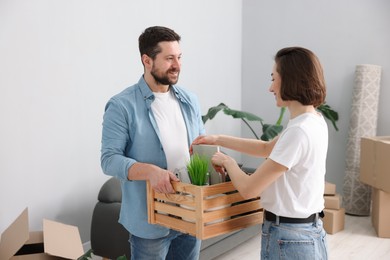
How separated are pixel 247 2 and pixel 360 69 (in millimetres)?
1475

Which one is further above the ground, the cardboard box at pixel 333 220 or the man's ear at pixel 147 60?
the man's ear at pixel 147 60

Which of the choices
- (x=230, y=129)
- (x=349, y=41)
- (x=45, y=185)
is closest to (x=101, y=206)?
(x=45, y=185)

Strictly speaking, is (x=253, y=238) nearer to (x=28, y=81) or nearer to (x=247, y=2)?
(x=28, y=81)

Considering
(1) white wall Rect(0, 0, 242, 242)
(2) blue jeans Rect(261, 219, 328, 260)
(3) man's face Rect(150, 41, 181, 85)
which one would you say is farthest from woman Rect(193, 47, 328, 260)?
(1) white wall Rect(0, 0, 242, 242)

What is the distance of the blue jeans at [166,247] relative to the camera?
178 cm

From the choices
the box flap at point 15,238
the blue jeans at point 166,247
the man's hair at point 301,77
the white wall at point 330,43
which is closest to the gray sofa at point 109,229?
the box flap at point 15,238

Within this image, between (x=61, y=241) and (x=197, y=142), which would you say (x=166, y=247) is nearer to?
(x=197, y=142)

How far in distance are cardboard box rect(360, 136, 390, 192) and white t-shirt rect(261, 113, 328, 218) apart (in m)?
2.49

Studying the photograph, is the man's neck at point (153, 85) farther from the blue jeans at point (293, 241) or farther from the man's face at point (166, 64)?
the blue jeans at point (293, 241)

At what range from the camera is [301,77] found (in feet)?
4.97

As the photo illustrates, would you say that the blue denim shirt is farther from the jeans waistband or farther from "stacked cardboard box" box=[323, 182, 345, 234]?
"stacked cardboard box" box=[323, 182, 345, 234]

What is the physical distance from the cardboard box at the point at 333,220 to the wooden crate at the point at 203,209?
2472 mm

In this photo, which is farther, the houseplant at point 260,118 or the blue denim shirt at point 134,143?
the houseplant at point 260,118

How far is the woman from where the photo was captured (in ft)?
4.88
